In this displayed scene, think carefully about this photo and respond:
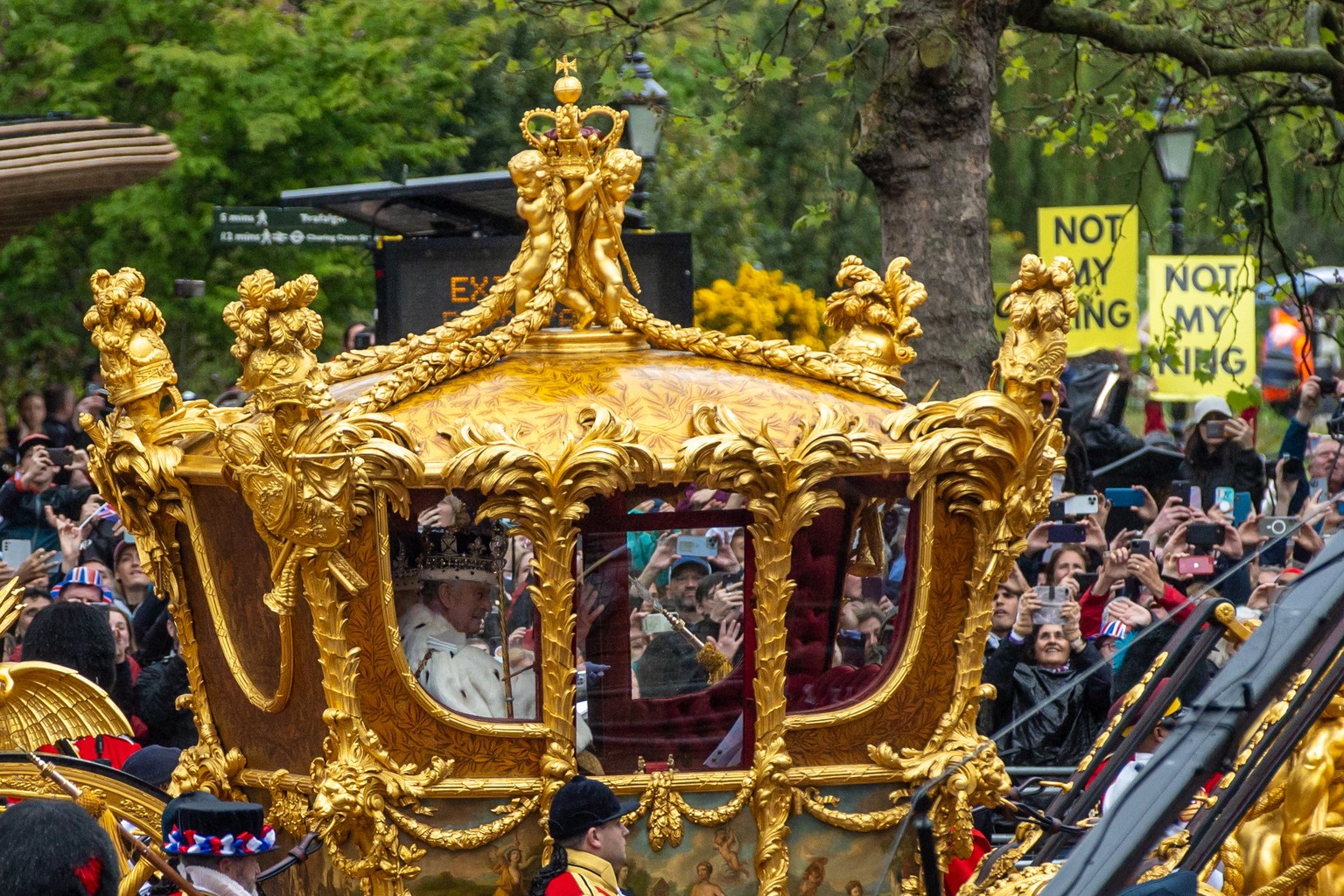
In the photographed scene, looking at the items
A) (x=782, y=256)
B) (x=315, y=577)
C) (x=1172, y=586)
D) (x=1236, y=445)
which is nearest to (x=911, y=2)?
(x=1172, y=586)

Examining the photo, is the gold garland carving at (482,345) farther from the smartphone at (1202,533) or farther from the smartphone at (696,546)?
the smartphone at (1202,533)

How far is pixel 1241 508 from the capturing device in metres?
11.0

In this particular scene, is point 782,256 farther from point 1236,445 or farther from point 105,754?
point 105,754

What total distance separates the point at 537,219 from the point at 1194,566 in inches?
149

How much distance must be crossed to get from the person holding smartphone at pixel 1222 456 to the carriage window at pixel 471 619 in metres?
6.46

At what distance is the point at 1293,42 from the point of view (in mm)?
11828

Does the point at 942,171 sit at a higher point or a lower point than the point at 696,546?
higher

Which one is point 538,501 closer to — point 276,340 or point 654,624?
point 654,624

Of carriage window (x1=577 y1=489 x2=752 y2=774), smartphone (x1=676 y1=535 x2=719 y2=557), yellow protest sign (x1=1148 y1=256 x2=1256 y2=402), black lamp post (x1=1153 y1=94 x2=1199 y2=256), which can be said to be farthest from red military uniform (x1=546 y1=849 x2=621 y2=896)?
yellow protest sign (x1=1148 y1=256 x2=1256 y2=402)

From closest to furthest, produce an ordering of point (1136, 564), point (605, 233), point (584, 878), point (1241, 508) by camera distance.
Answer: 1. point (584, 878)
2. point (605, 233)
3. point (1136, 564)
4. point (1241, 508)

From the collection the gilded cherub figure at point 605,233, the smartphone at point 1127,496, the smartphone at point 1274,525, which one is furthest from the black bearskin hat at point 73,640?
the smartphone at point 1127,496

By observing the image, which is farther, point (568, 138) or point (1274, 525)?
point (1274, 525)

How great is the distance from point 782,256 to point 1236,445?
37.7 feet

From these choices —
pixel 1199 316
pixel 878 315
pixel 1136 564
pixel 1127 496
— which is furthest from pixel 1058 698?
pixel 1199 316
